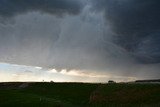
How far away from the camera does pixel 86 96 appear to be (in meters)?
81.7

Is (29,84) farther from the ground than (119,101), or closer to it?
farther from the ground

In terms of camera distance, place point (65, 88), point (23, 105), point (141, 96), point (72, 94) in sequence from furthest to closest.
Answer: point (65, 88)
point (72, 94)
point (141, 96)
point (23, 105)

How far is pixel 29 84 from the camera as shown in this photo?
4163 inches

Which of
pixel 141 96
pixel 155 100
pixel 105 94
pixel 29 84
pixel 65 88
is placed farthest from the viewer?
pixel 29 84

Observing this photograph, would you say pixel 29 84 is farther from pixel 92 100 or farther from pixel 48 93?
pixel 92 100

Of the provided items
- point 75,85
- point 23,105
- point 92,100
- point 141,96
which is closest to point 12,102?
point 23,105

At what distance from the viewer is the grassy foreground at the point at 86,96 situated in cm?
6619

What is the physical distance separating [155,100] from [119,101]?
26.1 feet

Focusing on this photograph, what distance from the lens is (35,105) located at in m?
62.5

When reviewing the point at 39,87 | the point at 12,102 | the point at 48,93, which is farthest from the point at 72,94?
the point at 12,102

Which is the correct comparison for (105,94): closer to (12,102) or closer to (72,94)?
(72,94)

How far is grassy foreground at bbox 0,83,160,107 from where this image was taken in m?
66.2

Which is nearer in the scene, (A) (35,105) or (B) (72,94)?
(A) (35,105)

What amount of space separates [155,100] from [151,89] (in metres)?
8.12
